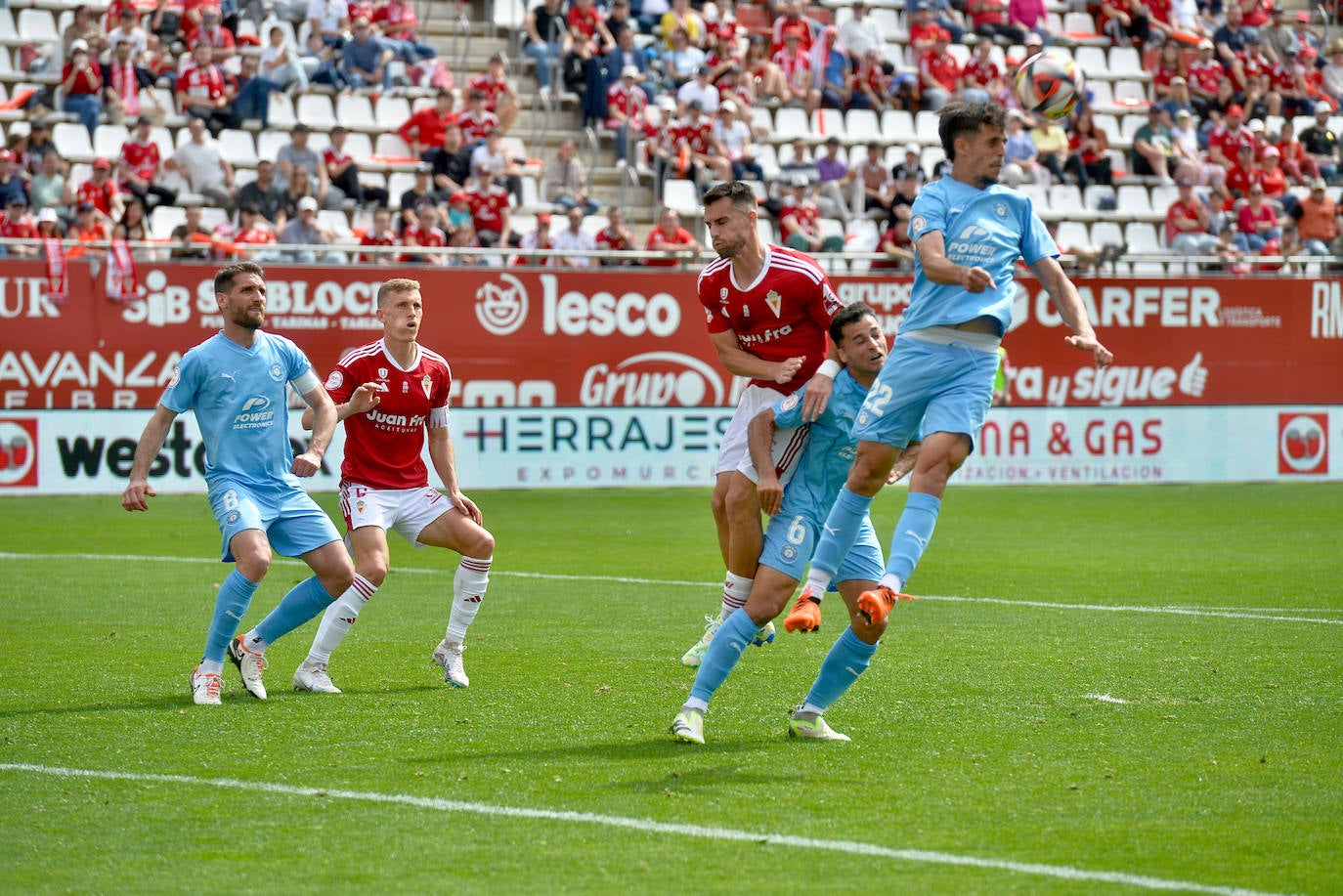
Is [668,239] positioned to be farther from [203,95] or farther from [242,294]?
[242,294]

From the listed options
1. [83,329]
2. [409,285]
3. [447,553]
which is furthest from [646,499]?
[409,285]

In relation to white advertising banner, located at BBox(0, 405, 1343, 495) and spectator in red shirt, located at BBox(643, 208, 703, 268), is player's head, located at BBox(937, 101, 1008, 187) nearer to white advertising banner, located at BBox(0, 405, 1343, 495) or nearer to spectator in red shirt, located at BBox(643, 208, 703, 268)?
white advertising banner, located at BBox(0, 405, 1343, 495)

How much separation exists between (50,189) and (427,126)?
532 centimetres

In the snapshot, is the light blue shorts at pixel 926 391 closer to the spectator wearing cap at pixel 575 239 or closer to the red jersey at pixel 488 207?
the spectator wearing cap at pixel 575 239

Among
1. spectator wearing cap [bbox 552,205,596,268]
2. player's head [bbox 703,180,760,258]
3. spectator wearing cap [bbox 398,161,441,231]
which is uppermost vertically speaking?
player's head [bbox 703,180,760,258]

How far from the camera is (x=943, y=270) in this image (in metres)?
6.49

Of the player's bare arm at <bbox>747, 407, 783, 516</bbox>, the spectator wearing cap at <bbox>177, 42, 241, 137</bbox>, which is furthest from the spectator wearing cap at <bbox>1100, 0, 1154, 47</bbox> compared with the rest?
the player's bare arm at <bbox>747, 407, 783, 516</bbox>

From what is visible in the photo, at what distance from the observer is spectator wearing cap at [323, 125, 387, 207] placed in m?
21.7

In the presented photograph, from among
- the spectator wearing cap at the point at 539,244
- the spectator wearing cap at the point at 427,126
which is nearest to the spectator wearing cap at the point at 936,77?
the spectator wearing cap at the point at 539,244

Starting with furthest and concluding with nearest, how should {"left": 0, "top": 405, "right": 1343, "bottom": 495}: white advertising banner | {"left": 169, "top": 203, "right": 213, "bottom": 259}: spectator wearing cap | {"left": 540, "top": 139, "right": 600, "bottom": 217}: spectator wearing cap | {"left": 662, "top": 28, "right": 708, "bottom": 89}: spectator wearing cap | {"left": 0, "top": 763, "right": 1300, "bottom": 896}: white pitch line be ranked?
1. {"left": 662, "top": 28, "right": 708, "bottom": 89}: spectator wearing cap
2. {"left": 540, "top": 139, "right": 600, "bottom": 217}: spectator wearing cap
3. {"left": 169, "top": 203, "right": 213, "bottom": 259}: spectator wearing cap
4. {"left": 0, "top": 405, "right": 1343, "bottom": 495}: white advertising banner
5. {"left": 0, "top": 763, "right": 1300, "bottom": 896}: white pitch line

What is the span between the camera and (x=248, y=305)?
7961mm

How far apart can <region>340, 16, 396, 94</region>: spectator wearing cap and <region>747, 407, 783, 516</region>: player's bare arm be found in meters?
18.0

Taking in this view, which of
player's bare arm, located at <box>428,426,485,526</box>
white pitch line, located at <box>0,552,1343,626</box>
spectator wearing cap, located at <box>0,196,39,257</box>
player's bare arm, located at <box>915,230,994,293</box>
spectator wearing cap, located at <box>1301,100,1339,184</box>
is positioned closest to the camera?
player's bare arm, located at <box>915,230,994,293</box>

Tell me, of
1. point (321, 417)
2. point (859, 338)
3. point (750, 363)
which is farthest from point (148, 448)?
point (859, 338)
